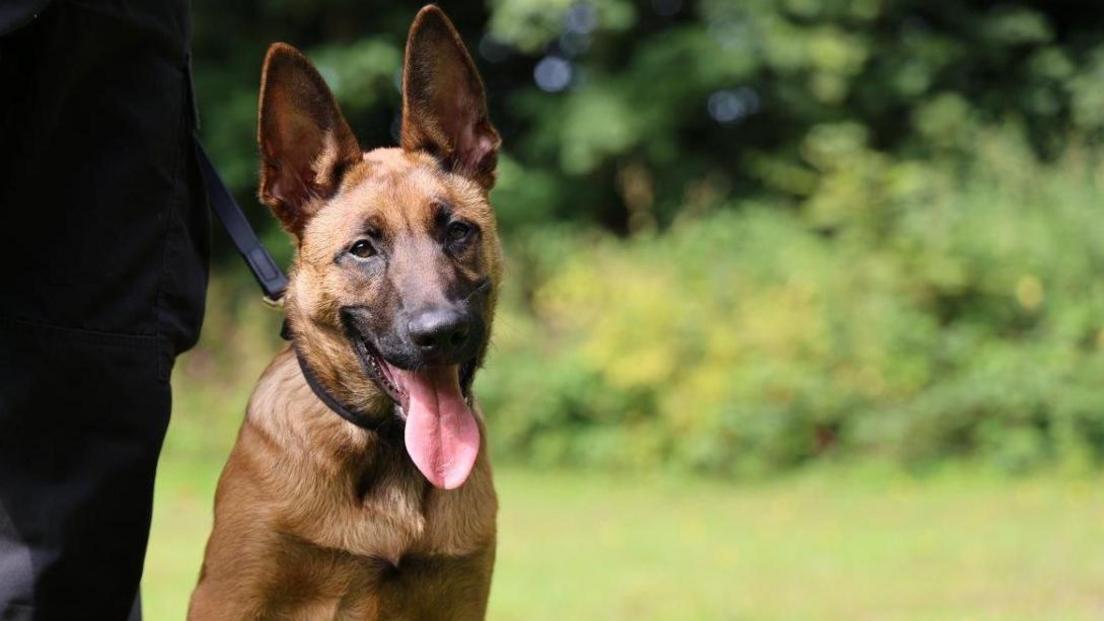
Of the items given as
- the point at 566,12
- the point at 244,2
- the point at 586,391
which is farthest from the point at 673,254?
the point at 244,2

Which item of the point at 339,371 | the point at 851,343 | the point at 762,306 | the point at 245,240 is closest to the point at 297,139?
the point at 245,240

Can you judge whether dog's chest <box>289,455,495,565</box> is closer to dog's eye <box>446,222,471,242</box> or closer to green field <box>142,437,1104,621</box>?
dog's eye <box>446,222,471,242</box>

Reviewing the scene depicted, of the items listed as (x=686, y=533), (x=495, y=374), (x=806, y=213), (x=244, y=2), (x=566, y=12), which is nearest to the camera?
(x=686, y=533)

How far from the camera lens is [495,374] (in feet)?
37.1

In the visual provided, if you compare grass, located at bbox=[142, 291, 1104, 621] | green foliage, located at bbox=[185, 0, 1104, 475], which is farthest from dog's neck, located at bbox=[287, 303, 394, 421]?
green foliage, located at bbox=[185, 0, 1104, 475]

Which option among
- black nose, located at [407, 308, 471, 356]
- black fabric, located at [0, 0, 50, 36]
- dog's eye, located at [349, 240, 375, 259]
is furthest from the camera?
dog's eye, located at [349, 240, 375, 259]

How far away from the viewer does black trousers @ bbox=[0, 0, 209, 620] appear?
104 inches

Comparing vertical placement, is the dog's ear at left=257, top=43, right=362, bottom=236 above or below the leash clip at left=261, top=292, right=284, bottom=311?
above

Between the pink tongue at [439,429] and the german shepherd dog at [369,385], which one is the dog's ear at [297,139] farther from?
the pink tongue at [439,429]

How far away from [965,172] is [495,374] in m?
5.09

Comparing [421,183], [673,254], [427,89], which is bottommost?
[673,254]

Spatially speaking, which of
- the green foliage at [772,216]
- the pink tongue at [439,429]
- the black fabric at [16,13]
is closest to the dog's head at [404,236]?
the pink tongue at [439,429]

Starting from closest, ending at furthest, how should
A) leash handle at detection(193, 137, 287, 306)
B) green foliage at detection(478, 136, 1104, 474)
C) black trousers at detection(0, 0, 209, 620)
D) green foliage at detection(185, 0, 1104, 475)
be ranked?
1. black trousers at detection(0, 0, 209, 620)
2. leash handle at detection(193, 137, 287, 306)
3. green foliage at detection(478, 136, 1104, 474)
4. green foliage at detection(185, 0, 1104, 475)

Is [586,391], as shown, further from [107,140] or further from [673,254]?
[107,140]
